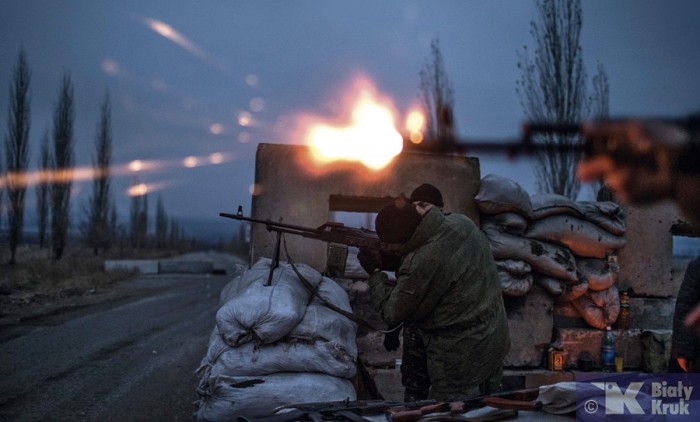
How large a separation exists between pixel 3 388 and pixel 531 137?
17.8 feet

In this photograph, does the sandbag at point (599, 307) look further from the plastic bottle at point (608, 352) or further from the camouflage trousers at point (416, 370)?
the camouflage trousers at point (416, 370)

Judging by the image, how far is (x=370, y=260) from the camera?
131 inches

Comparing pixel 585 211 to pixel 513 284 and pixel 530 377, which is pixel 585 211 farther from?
pixel 530 377

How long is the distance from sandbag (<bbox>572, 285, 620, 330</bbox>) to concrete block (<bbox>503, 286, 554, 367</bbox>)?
0.36 metres

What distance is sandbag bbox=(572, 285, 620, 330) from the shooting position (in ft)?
16.4

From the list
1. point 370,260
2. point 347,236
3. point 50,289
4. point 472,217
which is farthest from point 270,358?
point 50,289

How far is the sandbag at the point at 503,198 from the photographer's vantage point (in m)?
4.87

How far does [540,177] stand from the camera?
1097cm

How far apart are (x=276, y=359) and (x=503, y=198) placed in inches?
111

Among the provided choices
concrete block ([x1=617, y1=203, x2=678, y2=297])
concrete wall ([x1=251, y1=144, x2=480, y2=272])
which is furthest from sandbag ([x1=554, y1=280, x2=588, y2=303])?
concrete wall ([x1=251, y1=144, x2=480, y2=272])

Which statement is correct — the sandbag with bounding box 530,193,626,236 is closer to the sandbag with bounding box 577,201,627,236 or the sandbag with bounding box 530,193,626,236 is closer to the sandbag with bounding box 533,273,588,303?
the sandbag with bounding box 577,201,627,236

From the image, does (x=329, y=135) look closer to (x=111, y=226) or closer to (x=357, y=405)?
(x=357, y=405)

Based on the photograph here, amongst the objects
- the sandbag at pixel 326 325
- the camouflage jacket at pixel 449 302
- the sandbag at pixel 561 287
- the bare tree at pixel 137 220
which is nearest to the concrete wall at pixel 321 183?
the sandbag at pixel 561 287

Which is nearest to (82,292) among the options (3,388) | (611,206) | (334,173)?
(3,388)
